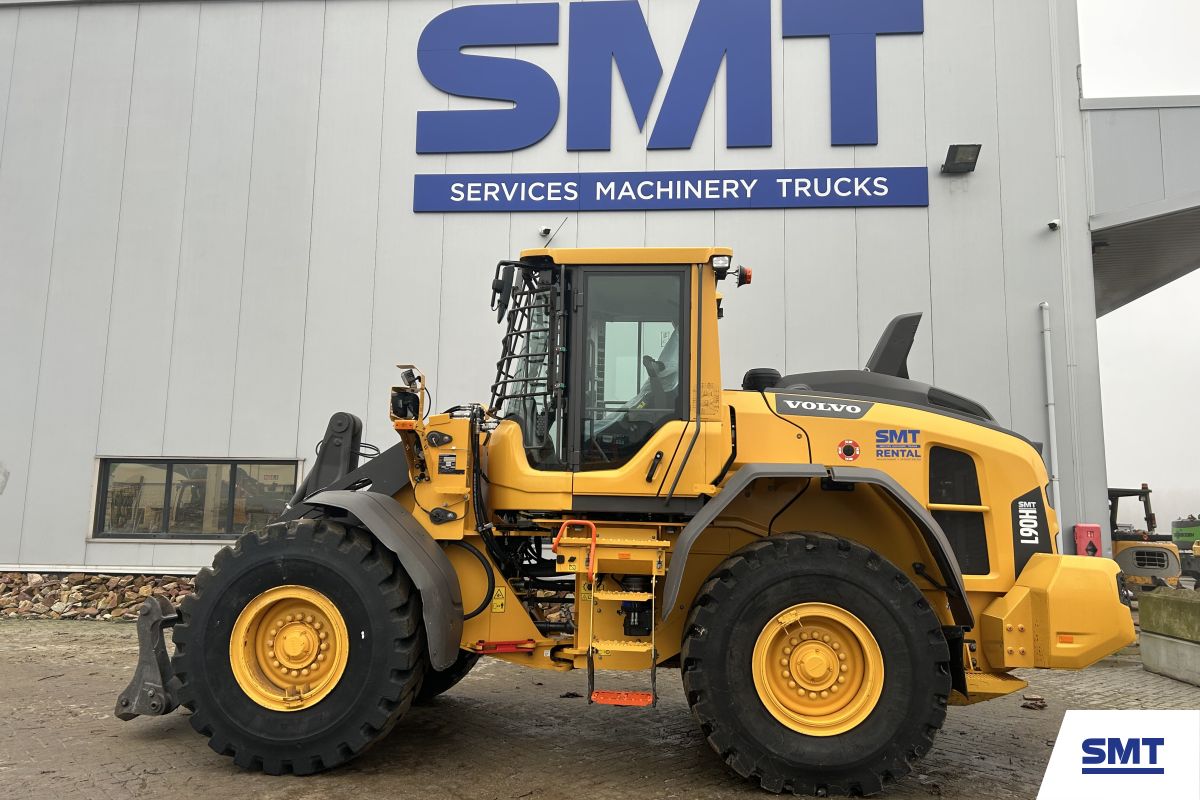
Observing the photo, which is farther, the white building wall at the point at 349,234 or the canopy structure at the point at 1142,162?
the white building wall at the point at 349,234

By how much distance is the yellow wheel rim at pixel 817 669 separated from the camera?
4031 millimetres

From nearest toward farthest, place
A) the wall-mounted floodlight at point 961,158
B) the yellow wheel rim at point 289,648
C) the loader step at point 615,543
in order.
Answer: the yellow wheel rim at point 289,648
the loader step at point 615,543
the wall-mounted floodlight at point 961,158

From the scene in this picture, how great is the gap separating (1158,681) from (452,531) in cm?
744

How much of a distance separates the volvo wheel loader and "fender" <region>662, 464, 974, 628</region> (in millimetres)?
18

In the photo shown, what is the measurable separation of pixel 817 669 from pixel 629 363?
2.03 m

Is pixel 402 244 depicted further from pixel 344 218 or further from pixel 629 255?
pixel 629 255

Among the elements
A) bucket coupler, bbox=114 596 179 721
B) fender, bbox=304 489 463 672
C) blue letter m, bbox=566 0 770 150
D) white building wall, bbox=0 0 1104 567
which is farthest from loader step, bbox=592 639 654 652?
blue letter m, bbox=566 0 770 150

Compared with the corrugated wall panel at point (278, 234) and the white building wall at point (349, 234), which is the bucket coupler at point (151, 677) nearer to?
the white building wall at point (349, 234)

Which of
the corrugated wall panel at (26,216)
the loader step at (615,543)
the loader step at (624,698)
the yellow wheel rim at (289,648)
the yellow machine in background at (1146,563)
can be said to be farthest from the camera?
the yellow machine in background at (1146,563)

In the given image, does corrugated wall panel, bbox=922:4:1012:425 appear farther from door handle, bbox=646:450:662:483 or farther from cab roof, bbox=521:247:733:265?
door handle, bbox=646:450:662:483

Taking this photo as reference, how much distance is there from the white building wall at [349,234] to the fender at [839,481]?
531 centimetres

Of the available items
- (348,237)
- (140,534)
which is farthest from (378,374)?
(140,534)

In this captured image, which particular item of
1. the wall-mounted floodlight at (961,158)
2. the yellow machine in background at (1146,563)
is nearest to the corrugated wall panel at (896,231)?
the wall-mounted floodlight at (961,158)

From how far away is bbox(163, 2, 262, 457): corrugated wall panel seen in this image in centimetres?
1009
